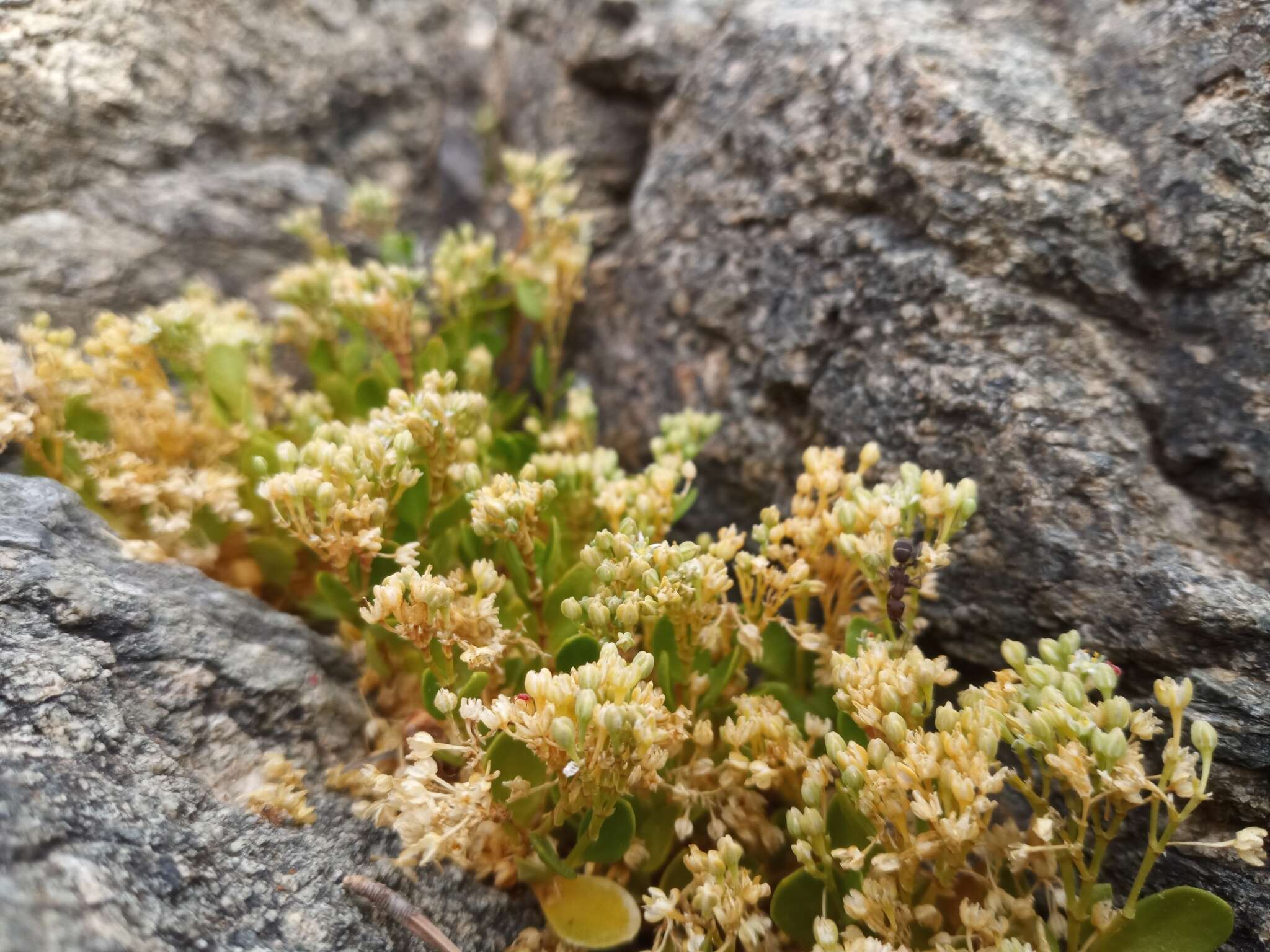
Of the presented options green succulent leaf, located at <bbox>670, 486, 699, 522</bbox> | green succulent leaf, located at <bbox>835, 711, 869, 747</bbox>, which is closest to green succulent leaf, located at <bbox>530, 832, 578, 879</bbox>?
green succulent leaf, located at <bbox>835, 711, 869, 747</bbox>

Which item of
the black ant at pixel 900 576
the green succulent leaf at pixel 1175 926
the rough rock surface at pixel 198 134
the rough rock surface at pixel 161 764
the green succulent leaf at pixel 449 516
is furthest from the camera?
the rough rock surface at pixel 198 134

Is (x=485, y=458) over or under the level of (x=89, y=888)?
over

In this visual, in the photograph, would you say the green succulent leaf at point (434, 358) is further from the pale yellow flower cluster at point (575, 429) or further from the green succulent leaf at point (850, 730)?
the green succulent leaf at point (850, 730)

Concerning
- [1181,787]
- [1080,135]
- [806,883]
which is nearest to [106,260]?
[806,883]

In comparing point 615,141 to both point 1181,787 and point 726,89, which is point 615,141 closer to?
point 726,89

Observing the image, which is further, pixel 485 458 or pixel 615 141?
pixel 615 141

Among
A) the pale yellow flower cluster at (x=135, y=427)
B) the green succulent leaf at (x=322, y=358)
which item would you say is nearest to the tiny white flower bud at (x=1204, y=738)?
the pale yellow flower cluster at (x=135, y=427)
